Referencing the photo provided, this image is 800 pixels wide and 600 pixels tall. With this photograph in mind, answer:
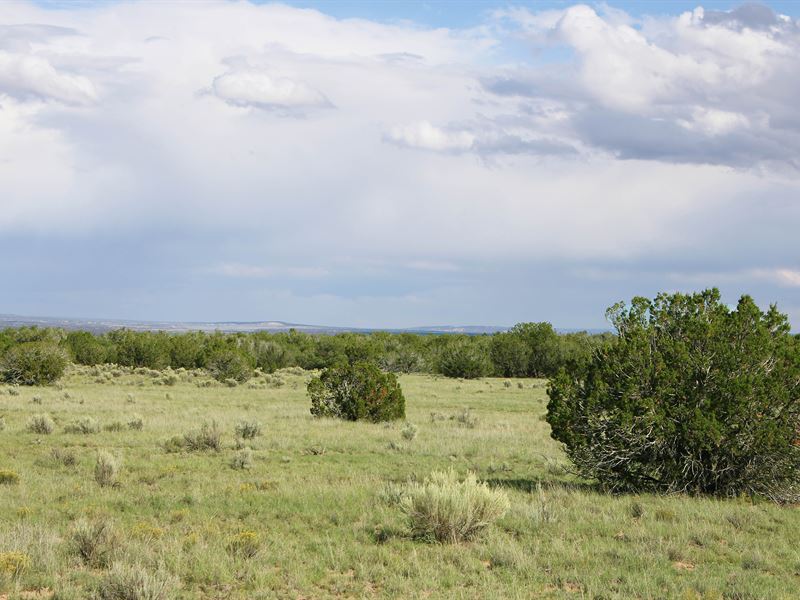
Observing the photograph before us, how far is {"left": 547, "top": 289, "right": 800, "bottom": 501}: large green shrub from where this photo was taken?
11.4 m

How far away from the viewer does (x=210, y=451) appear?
54.3 ft

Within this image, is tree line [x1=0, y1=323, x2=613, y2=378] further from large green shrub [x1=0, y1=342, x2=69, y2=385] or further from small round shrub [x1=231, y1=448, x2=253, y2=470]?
small round shrub [x1=231, y1=448, x2=253, y2=470]

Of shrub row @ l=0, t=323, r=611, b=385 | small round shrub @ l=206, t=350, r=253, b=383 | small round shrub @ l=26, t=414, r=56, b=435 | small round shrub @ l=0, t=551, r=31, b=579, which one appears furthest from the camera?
shrub row @ l=0, t=323, r=611, b=385

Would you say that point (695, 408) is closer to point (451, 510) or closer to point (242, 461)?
point (451, 510)

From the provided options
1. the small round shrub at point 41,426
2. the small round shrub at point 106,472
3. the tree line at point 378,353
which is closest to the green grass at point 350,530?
the small round shrub at point 106,472

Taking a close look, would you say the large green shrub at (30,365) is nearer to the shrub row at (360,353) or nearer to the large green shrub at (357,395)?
the shrub row at (360,353)

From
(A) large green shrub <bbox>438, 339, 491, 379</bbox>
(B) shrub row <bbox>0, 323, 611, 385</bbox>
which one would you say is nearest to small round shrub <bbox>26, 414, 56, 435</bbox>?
(B) shrub row <bbox>0, 323, 611, 385</bbox>

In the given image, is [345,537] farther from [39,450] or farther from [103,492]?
[39,450]

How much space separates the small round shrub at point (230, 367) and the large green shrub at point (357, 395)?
738 inches

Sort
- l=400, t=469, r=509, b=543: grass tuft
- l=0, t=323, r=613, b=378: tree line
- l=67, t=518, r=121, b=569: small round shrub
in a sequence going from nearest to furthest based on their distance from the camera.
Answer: l=67, t=518, r=121, b=569: small round shrub
l=400, t=469, r=509, b=543: grass tuft
l=0, t=323, r=613, b=378: tree line

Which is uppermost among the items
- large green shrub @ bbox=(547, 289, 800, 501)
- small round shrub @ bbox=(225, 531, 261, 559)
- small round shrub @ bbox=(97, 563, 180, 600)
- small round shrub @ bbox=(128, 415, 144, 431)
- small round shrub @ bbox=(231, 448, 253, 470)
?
large green shrub @ bbox=(547, 289, 800, 501)

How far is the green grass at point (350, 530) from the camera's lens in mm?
7645

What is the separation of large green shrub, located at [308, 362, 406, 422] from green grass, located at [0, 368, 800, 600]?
5.50 m

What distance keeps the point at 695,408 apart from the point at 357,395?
13971 mm
